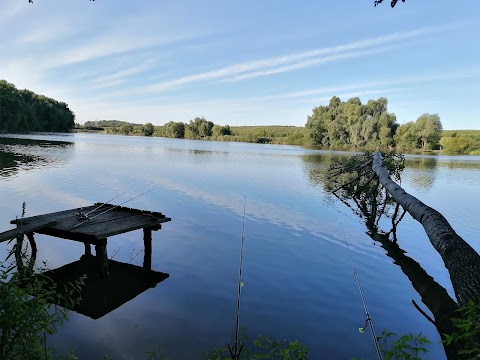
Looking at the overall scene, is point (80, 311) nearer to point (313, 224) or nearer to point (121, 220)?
point (121, 220)

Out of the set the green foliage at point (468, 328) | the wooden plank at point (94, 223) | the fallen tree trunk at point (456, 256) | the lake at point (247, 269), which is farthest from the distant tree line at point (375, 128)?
the green foliage at point (468, 328)

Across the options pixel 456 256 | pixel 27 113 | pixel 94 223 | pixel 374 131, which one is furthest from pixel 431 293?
pixel 27 113

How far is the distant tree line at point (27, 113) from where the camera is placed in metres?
109

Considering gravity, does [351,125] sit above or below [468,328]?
above

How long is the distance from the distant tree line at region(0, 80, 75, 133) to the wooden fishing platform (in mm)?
116571

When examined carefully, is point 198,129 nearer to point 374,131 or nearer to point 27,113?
point 27,113

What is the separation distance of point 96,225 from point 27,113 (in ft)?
441

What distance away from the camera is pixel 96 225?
37.3ft

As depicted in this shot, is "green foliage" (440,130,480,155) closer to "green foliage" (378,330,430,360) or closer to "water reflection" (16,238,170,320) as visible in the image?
"green foliage" (378,330,430,360)

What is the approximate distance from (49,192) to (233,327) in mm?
19192

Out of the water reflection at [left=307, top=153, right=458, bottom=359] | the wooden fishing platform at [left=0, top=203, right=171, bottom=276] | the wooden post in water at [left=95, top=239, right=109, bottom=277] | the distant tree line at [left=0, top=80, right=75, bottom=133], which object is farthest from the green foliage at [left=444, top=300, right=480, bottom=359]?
the distant tree line at [left=0, top=80, right=75, bottom=133]

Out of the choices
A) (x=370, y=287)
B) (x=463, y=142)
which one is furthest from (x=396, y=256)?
(x=463, y=142)

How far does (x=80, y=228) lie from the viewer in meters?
10.9

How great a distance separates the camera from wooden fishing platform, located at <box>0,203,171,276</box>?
407 inches
